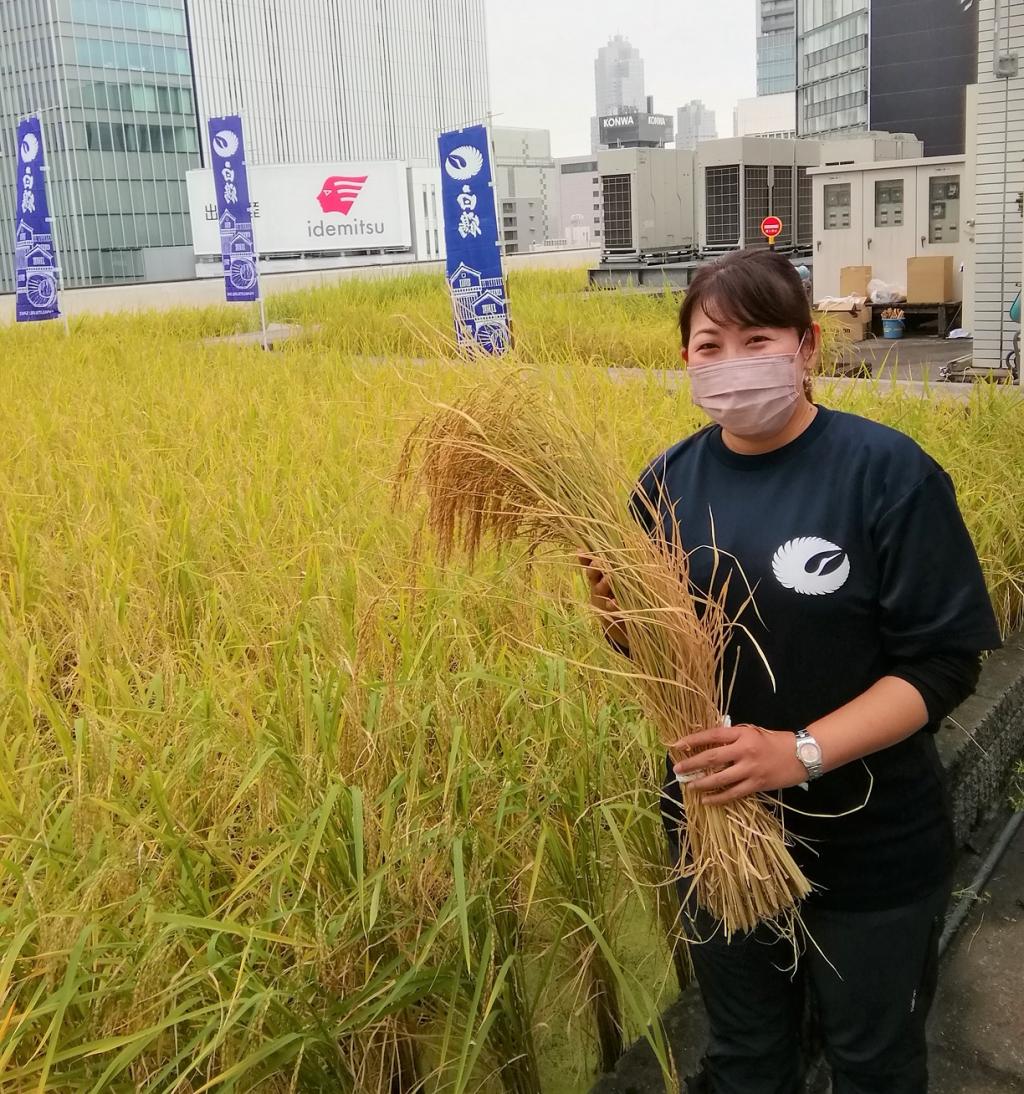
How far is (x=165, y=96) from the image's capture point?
54.6 m

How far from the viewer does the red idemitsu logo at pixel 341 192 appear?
3603 cm

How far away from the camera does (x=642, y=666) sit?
1334 mm

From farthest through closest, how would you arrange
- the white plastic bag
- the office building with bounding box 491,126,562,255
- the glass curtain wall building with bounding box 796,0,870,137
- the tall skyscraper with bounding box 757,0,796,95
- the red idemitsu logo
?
the tall skyscraper with bounding box 757,0,796,95
the office building with bounding box 491,126,562,255
the glass curtain wall building with bounding box 796,0,870,137
the red idemitsu logo
the white plastic bag

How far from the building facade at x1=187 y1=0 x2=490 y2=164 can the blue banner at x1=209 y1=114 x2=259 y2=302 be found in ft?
161

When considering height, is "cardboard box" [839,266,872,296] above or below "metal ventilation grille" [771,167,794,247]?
below

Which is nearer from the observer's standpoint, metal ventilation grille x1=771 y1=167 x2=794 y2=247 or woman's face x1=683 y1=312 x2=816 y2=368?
woman's face x1=683 y1=312 x2=816 y2=368

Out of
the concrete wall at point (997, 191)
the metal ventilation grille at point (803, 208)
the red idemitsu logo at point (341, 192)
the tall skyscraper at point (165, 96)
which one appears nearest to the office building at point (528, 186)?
the tall skyscraper at point (165, 96)

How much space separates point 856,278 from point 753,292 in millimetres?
12120

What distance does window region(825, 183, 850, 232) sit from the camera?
12906 mm

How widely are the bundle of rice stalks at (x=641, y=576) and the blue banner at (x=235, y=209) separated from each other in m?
10.5

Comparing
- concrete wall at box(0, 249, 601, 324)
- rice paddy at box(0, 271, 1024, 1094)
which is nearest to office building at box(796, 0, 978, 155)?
concrete wall at box(0, 249, 601, 324)

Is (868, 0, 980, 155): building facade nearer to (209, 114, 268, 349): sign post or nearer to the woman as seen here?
(209, 114, 268, 349): sign post

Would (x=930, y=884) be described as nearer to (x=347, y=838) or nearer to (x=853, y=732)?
(x=853, y=732)

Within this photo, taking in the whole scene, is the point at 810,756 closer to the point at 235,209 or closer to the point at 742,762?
the point at 742,762
